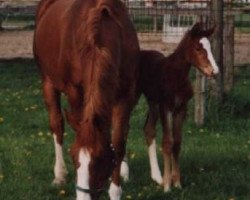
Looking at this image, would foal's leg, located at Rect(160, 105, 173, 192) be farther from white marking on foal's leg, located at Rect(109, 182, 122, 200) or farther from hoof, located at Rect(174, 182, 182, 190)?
white marking on foal's leg, located at Rect(109, 182, 122, 200)

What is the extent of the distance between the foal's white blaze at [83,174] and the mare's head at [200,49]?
2557 mm

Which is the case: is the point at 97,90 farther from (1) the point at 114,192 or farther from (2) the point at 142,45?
(2) the point at 142,45

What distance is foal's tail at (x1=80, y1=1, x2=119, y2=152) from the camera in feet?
19.0

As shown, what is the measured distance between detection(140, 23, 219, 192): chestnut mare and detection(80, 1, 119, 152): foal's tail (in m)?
1.39

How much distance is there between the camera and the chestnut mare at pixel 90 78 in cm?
577

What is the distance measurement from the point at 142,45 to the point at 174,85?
13.6m

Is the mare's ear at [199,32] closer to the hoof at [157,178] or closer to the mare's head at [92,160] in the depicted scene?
the hoof at [157,178]

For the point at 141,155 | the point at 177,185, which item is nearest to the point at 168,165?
the point at 177,185

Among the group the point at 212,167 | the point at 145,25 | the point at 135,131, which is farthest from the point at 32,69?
the point at 212,167

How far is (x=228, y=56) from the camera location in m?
13.1

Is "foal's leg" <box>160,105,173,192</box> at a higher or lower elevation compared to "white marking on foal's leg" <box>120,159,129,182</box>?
higher

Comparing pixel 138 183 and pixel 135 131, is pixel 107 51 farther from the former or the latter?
pixel 135 131

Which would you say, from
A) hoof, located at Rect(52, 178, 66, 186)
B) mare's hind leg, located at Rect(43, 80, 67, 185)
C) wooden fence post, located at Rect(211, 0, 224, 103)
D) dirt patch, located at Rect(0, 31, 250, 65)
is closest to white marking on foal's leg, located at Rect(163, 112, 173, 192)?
hoof, located at Rect(52, 178, 66, 186)

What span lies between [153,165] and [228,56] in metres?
5.23
